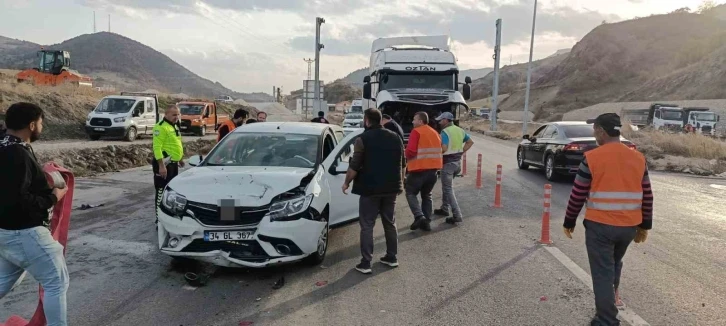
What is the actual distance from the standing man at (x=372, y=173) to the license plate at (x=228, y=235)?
1217 millimetres

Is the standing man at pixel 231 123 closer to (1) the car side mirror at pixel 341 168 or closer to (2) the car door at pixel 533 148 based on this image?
(1) the car side mirror at pixel 341 168

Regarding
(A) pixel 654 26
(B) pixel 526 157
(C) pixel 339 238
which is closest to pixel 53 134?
(B) pixel 526 157

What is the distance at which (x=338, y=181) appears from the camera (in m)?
7.16

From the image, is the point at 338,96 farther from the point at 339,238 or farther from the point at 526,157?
the point at 339,238

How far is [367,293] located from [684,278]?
11.4 feet

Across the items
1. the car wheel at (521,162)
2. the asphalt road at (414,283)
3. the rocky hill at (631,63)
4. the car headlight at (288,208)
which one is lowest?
the asphalt road at (414,283)

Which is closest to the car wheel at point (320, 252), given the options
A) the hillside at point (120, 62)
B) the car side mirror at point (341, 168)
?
the car side mirror at point (341, 168)

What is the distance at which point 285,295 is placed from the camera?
523 cm

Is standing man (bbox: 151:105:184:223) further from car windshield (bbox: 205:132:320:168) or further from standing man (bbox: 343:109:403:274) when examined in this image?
standing man (bbox: 343:109:403:274)

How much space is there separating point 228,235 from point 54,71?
116 ft

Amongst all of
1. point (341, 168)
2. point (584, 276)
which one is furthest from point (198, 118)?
point (584, 276)

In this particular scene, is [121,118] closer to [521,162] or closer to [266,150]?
[521,162]

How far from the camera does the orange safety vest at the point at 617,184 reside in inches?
164

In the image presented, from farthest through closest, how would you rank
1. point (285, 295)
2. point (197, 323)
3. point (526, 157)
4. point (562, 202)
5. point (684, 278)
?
1. point (526, 157)
2. point (562, 202)
3. point (684, 278)
4. point (285, 295)
5. point (197, 323)
